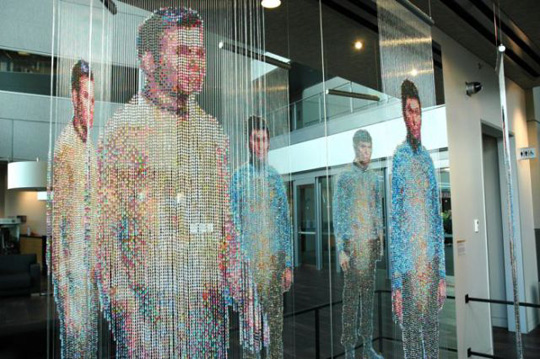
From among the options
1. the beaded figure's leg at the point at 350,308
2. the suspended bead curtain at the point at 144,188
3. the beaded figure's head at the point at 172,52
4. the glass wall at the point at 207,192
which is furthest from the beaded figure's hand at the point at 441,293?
the beaded figure's head at the point at 172,52

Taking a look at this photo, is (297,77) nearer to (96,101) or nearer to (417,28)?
(96,101)

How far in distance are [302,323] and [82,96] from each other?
150cm

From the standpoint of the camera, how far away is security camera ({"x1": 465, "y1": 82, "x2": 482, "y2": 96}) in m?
4.36

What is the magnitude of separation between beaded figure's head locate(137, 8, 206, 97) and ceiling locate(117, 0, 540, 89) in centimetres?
7

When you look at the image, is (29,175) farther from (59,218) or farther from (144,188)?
(144,188)

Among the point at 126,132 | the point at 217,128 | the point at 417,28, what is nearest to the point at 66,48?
the point at 126,132

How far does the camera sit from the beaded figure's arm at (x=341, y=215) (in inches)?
98.0

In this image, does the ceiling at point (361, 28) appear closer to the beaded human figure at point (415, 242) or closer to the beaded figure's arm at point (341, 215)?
the beaded human figure at point (415, 242)

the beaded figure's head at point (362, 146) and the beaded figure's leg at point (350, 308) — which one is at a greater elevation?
the beaded figure's head at point (362, 146)

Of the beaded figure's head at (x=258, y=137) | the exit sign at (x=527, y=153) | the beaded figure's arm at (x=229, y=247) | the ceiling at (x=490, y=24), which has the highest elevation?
the ceiling at (x=490, y=24)

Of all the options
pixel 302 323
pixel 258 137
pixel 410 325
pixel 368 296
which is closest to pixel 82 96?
pixel 258 137

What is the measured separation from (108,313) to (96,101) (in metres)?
0.79

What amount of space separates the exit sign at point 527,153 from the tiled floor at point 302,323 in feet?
14.3

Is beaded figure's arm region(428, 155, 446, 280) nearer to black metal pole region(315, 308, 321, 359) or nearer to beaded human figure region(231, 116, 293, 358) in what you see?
black metal pole region(315, 308, 321, 359)
